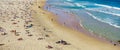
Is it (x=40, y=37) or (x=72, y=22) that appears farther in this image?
(x=72, y=22)

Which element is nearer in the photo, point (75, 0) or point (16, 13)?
point (16, 13)

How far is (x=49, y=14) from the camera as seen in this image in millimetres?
28391

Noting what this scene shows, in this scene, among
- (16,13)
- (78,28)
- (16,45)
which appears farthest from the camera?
(16,13)

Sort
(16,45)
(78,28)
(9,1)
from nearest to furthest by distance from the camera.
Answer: (16,45), (78,28), (9,1)

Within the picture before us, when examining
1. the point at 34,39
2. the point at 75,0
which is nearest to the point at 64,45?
the point at 34,39

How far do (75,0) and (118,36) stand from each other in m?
23.7

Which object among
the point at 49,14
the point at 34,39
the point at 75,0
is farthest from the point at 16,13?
the point at 75,0

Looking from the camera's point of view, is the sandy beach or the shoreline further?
the shoreline

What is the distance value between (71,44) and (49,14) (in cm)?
1133

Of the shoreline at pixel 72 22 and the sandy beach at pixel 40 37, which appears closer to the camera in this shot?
the sandy beach at pixel 40 37

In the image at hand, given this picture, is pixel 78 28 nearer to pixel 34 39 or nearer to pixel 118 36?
pixel 118 36

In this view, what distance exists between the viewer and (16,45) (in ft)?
54.5

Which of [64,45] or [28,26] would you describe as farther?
[28,26]

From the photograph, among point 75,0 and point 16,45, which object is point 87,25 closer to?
point 16,45
